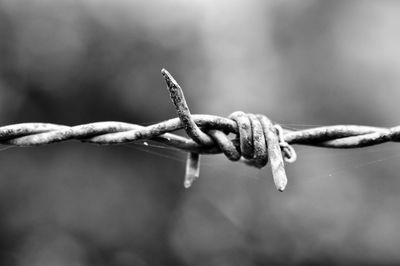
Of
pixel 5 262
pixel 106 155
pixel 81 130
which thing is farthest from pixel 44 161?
pixel 81 130

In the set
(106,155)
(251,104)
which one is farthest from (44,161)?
(251,104)

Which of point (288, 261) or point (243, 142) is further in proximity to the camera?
point (288, 261)

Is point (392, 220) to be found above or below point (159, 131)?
above

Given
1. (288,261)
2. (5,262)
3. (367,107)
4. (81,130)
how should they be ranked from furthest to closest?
(367,107) → (288,261) → (5,262) → (81,130)

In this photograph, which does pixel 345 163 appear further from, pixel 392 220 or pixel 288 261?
pixel 288 261

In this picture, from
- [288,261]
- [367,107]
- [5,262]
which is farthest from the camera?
[367,107]

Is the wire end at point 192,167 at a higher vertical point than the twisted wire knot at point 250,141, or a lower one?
lower

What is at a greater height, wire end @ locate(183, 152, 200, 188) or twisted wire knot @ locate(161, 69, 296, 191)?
twisted wire knot @ locate(161, 69, 296, 191)

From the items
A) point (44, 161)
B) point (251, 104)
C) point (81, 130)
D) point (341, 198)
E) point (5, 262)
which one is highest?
point (251, 104)
